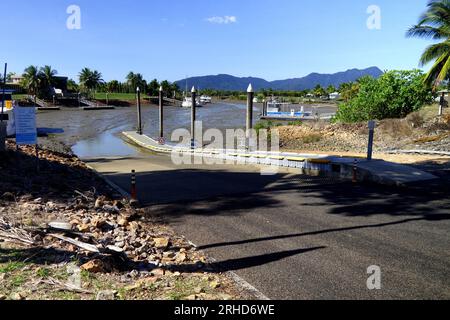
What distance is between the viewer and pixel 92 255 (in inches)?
248

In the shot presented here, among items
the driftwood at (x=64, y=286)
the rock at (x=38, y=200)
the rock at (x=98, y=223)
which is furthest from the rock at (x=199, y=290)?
the rock at (x=38, y=200)

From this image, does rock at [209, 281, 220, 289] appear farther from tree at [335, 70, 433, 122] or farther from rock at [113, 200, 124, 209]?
tree at [335, 70, 433, 122]

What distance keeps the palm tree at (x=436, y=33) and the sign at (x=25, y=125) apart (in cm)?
2259

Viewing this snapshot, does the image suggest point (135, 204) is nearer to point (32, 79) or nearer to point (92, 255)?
point (92, 255)

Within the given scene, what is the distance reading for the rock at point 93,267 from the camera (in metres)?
5.76

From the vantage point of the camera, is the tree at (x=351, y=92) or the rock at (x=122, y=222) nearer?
the rock at (x=122, y=222)

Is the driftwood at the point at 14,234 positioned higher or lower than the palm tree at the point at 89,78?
lower

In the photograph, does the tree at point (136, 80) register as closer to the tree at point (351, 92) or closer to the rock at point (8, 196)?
the tree at point (351, 92)

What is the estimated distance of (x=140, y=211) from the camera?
10.3 metres

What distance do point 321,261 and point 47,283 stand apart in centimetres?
436

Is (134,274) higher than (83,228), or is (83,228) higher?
(83,228)

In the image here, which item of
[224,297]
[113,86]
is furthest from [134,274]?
[113,86]

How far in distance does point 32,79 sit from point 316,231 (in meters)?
103

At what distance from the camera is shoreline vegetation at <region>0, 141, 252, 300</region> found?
208 inches
